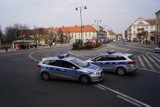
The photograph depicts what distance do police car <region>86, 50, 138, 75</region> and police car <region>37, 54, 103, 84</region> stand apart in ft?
7.35

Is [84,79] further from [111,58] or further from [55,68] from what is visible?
[111,58]

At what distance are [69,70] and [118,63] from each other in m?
3.87

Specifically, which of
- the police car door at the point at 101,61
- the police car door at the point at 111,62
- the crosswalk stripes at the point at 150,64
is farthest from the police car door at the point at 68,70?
the crosswalk stripes at the point at 150,64

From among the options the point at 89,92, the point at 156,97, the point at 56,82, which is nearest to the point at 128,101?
the point at 156,97

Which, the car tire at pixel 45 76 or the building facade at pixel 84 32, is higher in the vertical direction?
the building facade at pixel 84 32

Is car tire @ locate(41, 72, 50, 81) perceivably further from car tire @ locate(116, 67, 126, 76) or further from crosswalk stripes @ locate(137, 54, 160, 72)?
crosswalk stripes @ locate(137, 54, 160, 72)

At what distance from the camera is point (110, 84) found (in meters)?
10.9

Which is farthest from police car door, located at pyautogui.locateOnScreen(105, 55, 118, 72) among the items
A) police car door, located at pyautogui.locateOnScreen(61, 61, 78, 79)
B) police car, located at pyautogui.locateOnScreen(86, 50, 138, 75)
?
police car door, located at pyautogui.locateOnScreen(61, 61, 78, 79)

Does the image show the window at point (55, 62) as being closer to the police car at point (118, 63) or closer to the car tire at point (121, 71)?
the police car at point (118, 63)

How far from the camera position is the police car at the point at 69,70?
1096 cm

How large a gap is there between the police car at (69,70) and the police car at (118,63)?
7.35 ft

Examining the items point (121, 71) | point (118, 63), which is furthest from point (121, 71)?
point (118, 63)

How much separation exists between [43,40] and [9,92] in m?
107

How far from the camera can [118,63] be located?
533 inches
